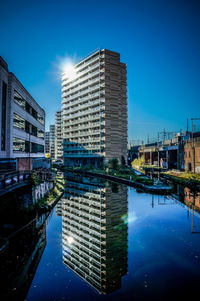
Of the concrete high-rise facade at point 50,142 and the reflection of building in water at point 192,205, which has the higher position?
the concrete high-rise facade at point 50,142

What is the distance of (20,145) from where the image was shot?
112 ft

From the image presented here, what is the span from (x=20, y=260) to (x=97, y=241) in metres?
5.64

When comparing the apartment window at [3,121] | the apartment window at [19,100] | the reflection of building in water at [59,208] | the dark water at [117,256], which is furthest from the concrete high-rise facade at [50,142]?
the dark water at [117,256]

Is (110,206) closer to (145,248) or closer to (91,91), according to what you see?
(145,248)

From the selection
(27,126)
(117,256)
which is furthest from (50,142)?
(117,256)

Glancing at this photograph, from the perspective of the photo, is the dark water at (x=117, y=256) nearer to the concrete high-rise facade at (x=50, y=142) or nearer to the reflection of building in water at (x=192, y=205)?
the reflection of building in water at (x=192, y=205)

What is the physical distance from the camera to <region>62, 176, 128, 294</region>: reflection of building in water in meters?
9.88

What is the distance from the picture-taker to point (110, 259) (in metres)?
11.1

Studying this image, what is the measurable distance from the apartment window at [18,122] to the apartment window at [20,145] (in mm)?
2679

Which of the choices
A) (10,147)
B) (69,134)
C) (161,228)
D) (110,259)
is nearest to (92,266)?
(110,259)

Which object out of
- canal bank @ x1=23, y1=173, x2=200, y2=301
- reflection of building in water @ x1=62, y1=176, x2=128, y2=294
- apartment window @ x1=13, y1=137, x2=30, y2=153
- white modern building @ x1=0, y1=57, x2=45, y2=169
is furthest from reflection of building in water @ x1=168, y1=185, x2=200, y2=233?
apartment window @ x1=13, y1=137, x2=30, y2=153

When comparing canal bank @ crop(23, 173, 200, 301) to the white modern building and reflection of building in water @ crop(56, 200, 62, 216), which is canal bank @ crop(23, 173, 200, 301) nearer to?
reflection of building in water @ crop(56, 200, 62, 216)

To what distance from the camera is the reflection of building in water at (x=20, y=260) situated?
8203 mm

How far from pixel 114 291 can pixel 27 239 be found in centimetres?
743
